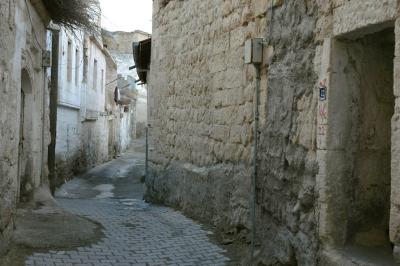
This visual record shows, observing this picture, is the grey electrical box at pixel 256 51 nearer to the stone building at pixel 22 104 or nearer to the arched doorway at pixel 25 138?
the stone building at pixel 22 104

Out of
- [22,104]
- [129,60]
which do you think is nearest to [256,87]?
[22,104]

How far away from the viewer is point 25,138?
7273mm

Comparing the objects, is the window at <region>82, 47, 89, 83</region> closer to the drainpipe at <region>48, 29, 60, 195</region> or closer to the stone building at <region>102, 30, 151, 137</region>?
the drainpipe at <region>48, 29, 60, 195</region>

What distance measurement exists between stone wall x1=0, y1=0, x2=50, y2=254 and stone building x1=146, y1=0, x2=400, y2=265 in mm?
2198

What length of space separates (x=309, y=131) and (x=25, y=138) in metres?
4.87

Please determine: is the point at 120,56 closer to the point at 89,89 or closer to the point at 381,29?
the point at 89,89

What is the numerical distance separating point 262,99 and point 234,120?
2.75ft

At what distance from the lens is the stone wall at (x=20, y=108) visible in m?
4.10

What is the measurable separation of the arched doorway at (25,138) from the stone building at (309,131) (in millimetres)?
2536

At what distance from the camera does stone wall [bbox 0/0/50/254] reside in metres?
4.10

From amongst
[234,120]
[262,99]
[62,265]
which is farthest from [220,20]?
[62,265]

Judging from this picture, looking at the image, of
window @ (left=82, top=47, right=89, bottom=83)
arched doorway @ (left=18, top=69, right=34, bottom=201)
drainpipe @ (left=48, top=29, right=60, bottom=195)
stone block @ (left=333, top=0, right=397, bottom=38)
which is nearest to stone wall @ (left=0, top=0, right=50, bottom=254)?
arched doorway @ (left=18, top=69, right=34, bottom=201)

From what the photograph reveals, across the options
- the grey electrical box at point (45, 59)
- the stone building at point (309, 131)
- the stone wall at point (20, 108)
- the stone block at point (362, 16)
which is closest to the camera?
the stone block at point (362, 16)

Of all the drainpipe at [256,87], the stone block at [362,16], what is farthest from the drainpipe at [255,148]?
the stone block at [362,16]
